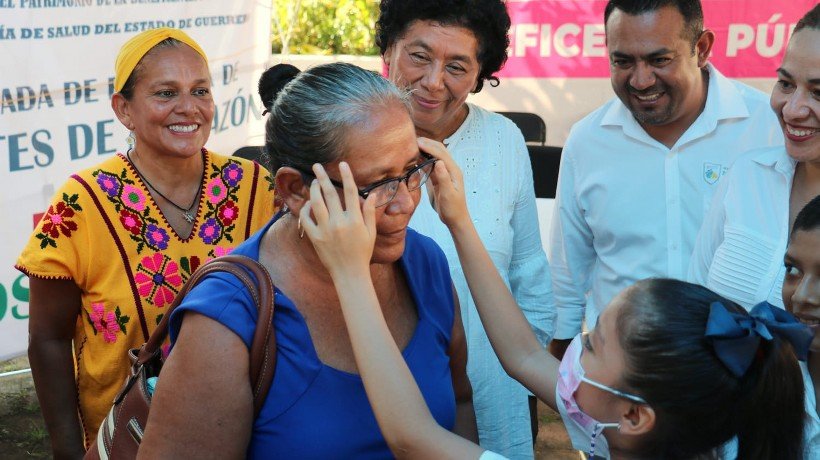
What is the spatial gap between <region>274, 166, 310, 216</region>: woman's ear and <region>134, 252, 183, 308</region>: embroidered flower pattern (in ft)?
3.01

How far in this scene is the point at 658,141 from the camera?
11.3 feet

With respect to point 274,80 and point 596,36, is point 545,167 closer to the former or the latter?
point 596,36

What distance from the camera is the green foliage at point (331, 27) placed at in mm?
10453

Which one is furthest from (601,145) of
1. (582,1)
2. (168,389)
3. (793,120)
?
(582,1)

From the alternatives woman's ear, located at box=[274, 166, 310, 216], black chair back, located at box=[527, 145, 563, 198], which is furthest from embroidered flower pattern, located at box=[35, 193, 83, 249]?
black chair back, located at box=[527, 145, 563, 198]

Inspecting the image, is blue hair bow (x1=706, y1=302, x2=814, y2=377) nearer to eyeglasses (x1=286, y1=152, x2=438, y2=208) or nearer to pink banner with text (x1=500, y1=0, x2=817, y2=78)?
eyeglasses (x1=286, y1=152, x2=438, y2=208)

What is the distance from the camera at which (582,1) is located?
6879mm

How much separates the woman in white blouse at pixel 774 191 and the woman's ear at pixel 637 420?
0.83 metres

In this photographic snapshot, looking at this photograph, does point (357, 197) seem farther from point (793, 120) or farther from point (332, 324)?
point (793, 120)

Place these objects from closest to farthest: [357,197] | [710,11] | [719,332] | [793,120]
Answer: [719,332]
[357,197]
[793,120]
[710,11]

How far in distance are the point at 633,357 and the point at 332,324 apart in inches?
26.8

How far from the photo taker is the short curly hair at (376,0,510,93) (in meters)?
2.97

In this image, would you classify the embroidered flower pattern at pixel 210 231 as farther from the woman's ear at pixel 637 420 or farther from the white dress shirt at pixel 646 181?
the woman's ear at pixel 637 420

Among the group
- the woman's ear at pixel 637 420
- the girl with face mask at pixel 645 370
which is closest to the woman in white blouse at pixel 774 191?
the girl with face mask at pixel 645 370
